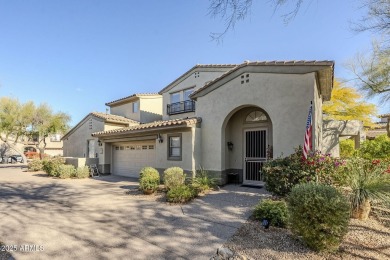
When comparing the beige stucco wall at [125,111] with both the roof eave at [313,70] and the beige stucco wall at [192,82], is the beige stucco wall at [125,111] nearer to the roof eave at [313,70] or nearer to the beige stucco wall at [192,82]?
the beige stucco wall at [192,82]

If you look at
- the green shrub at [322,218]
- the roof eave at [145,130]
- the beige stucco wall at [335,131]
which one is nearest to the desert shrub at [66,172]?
the roof eave at [145,130]

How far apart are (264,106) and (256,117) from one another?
1.42 metres

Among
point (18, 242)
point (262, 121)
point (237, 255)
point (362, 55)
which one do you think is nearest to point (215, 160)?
point (262, 121)

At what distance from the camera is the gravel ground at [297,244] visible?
4.49 metres

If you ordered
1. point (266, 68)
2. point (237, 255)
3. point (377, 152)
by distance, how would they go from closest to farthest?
point (237, 255)
point (266, 68)
point (377, 152)

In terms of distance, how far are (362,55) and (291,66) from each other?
11.8 meters

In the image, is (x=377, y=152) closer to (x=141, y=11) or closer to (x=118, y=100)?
→ (x=141, y=11)

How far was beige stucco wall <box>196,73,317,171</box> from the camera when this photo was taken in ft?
31.1

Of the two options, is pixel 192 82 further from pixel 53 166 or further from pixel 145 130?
pixel 53 166

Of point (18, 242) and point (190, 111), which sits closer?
point (18, 242)

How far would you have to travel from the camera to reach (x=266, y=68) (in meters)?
10.4

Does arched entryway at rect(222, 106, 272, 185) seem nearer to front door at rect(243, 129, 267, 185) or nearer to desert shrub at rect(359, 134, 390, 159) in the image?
front door at rect(243, 129, 267, 185)

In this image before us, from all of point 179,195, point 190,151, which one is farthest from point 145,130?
point 179,195

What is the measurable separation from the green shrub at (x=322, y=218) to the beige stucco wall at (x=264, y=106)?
5199 millimetres
